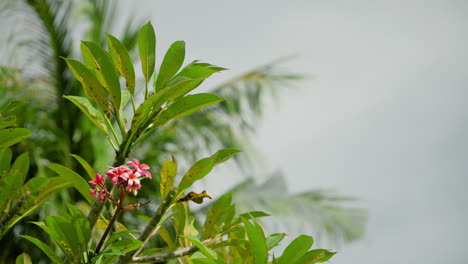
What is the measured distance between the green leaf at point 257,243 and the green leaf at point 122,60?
0.19m

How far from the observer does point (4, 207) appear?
519mm

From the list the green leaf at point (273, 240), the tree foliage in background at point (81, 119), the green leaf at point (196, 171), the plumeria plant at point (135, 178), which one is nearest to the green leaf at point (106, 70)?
the plumeria plant at point (135, 178)

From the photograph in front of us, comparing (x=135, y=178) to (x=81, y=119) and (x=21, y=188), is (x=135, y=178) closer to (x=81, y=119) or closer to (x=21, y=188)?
(x=21, y=188)

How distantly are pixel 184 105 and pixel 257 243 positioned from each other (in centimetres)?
16

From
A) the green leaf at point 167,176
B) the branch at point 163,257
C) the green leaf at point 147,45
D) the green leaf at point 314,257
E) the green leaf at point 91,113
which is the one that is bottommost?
the branch at point 163,257

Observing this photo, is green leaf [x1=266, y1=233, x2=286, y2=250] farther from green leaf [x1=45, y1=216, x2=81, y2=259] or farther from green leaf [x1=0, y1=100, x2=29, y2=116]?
green leaf [x1=0, y1=100, x2=29, y2=116]

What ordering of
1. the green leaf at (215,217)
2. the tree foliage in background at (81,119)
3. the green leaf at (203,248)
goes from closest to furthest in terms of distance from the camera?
the green leaf at (203,248)
the green leaf at (215,217)
the tree foliage in background at (81,119)

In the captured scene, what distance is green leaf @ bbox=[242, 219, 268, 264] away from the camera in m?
0.49

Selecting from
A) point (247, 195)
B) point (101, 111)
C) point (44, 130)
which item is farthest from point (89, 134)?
point (101, 111)

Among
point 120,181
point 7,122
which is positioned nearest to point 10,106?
point 7,122

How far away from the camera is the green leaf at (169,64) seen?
1.80 ft

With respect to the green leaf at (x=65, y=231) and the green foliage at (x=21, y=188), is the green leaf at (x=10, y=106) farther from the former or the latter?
the green leaf at (x=65, y=231)

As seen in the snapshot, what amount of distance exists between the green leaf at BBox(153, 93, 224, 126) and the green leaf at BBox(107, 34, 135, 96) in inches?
1.8

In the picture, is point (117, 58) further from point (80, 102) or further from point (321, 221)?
point (321, 221)
